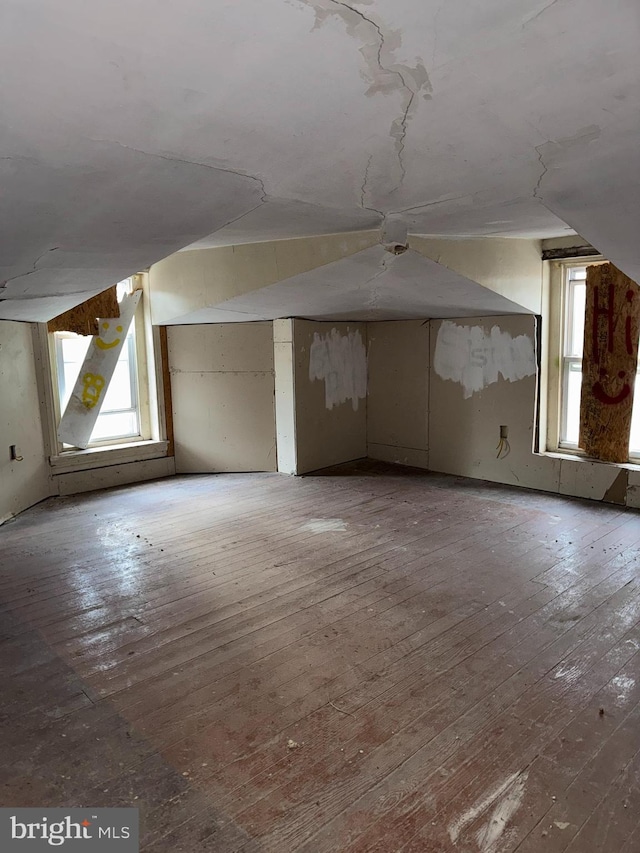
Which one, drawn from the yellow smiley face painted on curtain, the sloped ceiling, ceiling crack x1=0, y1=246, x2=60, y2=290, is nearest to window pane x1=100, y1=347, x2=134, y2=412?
the yellow smiley face painted on curtain

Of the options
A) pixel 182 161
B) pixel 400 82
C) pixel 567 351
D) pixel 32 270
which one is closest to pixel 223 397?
pixel 32 270

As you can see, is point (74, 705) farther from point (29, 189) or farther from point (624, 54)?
point (624, 54)

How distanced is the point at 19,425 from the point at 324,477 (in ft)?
9.78

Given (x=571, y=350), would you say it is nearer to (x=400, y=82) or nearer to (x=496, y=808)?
(x=400, y=82)

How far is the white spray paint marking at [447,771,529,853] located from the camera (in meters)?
1.88

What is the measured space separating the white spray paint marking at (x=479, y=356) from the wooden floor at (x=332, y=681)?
1.67 meters

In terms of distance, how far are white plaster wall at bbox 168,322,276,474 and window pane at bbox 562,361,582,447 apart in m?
3.00

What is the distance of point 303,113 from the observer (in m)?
1.95

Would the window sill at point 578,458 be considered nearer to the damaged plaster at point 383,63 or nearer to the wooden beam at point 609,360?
the wooden beam at point 609,360

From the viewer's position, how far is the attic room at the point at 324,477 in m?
1.71

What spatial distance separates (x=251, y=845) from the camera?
73.2 inches

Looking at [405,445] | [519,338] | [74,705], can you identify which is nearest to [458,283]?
[519,338]

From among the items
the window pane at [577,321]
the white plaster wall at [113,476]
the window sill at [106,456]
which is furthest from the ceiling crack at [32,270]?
the window pane at [577,321]

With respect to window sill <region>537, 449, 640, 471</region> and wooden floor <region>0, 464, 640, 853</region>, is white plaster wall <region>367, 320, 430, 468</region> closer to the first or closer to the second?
window sill <region>537, 449, 640, 471</region>
